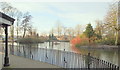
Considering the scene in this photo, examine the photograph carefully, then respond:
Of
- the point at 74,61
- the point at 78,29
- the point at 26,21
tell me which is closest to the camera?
the point at 74,61

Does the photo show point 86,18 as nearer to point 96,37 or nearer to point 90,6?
point 96,37

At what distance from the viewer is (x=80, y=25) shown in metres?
23.2

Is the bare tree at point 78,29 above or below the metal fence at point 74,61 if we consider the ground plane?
above

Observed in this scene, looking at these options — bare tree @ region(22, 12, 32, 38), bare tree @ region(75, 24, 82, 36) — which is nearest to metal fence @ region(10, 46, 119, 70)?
bare tree @ region(22, 12, 32, 38)

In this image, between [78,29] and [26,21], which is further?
[78,29]

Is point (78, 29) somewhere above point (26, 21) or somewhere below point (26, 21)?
below

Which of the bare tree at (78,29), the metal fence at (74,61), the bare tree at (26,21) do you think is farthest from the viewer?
the bare tree at (78,29)

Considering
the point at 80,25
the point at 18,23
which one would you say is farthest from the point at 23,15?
the point at 80,25

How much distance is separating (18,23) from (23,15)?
1467 millimetres

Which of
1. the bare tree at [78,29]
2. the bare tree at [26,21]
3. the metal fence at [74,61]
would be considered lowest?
the metal fence at [74,61]

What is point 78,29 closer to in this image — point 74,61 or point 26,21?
point 26,21

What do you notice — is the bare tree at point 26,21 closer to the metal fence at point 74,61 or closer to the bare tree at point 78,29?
the bare tree at point 78,29

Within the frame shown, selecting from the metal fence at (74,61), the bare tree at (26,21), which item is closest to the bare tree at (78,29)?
the bare tree at (26,21)

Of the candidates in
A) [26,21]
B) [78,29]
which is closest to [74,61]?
[26,21]
